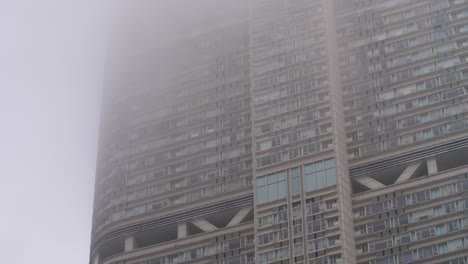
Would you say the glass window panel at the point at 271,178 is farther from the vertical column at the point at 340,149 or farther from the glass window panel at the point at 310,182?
the vertical column at the point at 340,149

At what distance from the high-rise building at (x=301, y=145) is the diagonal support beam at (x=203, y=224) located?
215mm

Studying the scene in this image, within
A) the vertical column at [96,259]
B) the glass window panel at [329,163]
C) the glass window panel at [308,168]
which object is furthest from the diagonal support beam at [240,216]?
the vertical column at [96,259]

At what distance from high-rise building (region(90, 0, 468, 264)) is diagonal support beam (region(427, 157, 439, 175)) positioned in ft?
1.79

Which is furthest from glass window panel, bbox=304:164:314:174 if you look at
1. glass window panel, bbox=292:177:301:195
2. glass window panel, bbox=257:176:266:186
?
glass window panel, bbox=257:176:266:186

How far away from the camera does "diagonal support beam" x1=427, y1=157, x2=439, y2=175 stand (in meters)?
166

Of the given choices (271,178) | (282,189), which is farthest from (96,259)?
(282,189)

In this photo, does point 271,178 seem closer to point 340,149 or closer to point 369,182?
point 340,149

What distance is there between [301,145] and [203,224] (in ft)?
70.6

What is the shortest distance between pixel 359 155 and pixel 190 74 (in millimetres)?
38777

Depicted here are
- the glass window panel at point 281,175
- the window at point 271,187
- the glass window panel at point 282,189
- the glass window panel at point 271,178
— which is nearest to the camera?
the glass window panel at point 282,189

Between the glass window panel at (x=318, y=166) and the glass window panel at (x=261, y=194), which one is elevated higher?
the glass window panel at (x=318, y=166)

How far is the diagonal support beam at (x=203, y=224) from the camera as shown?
7047 inches

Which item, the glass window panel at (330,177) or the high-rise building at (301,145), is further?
the glass window panel at (330,177)

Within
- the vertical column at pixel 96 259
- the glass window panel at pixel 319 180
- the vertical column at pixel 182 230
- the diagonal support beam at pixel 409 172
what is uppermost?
the diagonal support beam at pixel 409 172
